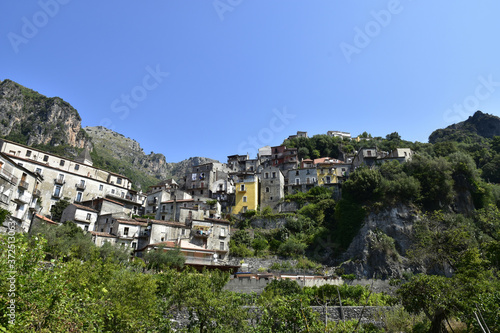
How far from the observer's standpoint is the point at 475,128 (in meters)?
111

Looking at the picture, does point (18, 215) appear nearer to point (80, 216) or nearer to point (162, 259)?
point (80, 216)

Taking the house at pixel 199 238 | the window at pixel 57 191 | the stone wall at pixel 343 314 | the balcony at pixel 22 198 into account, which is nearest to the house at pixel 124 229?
the house at pixel 199 238

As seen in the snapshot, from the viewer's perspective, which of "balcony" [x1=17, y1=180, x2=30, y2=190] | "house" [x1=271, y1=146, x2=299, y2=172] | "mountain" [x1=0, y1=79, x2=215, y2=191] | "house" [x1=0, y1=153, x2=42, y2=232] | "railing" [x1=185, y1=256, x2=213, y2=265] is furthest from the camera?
"mountain" [x1=0, y1=79, x2=215, y2=191]

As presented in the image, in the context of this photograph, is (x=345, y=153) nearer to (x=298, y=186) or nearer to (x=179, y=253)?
(x=298, y=186)

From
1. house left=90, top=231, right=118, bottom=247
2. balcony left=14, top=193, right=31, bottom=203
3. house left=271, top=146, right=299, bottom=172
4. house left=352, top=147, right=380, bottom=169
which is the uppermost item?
house left=271, top=146, right=299, bottom=172

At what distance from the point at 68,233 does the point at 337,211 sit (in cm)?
3961

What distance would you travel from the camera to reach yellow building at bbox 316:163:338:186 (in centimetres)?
6750

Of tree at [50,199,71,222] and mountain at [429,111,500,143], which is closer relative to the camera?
tree at [50,199,71,222]

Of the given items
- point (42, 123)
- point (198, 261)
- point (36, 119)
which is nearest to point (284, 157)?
point (198, 261)

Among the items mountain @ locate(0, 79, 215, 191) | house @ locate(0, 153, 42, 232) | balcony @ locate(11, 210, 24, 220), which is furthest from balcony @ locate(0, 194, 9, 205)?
mountain @ locate(0, 79, 215, 191)

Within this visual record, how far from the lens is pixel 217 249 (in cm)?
4878

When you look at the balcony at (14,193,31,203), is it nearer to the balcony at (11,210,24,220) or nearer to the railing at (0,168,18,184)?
the balcony at (11,210,24,220)

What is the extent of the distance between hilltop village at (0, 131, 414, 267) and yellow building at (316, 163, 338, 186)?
0.67ft

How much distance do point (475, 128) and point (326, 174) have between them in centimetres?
7639
